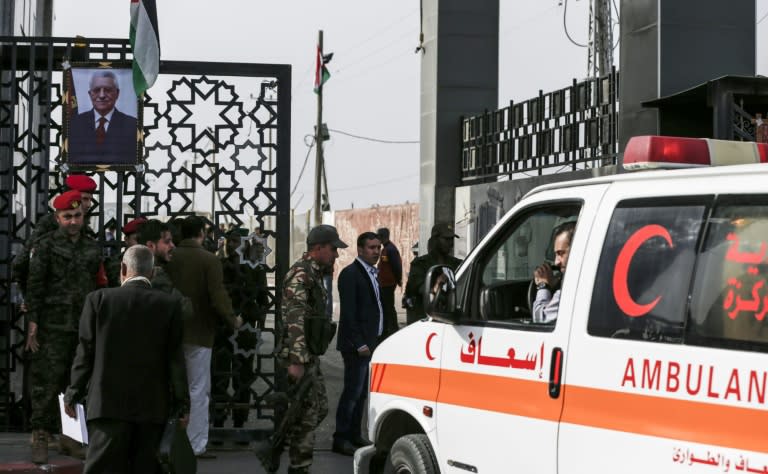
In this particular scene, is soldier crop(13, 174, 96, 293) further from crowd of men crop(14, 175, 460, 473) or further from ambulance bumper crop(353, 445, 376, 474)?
ambulance bumper crop(353, 445, 376, 474)

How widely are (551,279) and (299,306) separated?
112 inches

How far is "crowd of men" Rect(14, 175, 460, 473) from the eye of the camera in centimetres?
659

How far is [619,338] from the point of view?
4.73m

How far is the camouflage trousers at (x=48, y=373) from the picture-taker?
9234 millimetres

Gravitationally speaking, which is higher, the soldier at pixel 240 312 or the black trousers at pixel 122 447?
the soldier at pixel 240 312

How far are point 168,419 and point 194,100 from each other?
463 cm

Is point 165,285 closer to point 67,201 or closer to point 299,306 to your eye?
point 299,306

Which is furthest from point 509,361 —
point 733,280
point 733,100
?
point 733,100

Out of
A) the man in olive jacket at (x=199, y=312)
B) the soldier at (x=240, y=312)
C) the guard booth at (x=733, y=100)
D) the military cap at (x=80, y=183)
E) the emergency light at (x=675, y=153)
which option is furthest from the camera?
the guard booth at (x=733, y=100)

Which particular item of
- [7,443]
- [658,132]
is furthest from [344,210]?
[7,443]

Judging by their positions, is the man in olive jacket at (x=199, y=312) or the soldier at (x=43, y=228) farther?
the soldier at (x=43, y=228)

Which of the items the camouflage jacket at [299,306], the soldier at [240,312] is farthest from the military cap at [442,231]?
the camouflage jacket at [299,306]

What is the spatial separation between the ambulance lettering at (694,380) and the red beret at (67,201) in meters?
5.67

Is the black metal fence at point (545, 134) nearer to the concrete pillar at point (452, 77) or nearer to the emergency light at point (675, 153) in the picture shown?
the concrete pillar at point (452, 77)
